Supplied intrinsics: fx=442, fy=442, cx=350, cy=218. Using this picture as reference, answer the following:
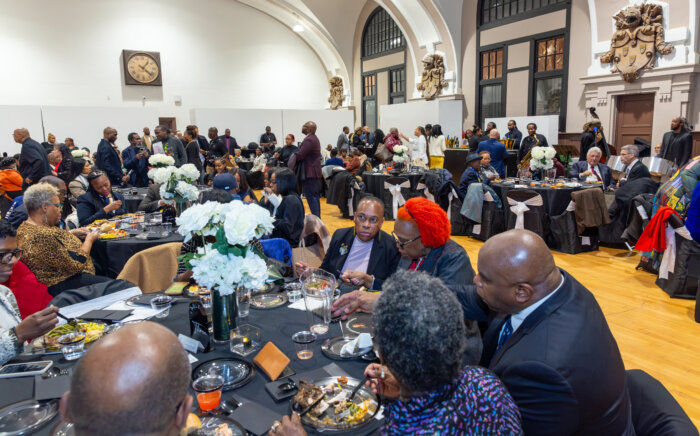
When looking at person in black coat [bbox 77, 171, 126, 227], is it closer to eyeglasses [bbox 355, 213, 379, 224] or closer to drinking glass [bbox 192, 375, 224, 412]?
→ eyeglasses [bbox 355, 213, 379, 224]

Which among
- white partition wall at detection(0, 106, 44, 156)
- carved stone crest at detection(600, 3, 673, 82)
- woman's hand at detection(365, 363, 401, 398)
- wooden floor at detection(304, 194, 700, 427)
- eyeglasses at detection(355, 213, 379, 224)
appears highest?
carved stone crest at detection(600, 3, 673, 82)

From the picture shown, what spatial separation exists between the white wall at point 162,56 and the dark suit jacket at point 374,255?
45.1 feet

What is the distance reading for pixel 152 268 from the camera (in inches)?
122

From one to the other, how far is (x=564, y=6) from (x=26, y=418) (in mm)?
12318

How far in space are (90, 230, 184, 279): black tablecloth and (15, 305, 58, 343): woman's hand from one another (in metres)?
1.90

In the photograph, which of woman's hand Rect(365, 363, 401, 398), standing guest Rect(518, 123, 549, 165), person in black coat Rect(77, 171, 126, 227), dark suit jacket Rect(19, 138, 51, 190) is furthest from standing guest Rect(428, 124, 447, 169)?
woman's hand Rect(365, 363, 401, 398)

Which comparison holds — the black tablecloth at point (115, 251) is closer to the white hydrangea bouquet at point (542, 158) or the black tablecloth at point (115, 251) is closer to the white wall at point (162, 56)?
the white hydrangea bouquet at point (542, 158)

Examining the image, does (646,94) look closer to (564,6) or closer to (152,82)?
(564,6)

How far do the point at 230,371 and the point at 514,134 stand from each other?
421 inches

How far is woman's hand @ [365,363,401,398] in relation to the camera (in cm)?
133

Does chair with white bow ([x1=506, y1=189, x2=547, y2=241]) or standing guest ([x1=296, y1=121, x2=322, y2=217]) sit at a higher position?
standing guest ([x1=296, y1=121, x2=322, y2=217])

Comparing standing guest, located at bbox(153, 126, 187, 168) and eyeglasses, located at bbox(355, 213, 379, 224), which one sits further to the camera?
standing guest, located at bbox(153, 126, 187, 168)

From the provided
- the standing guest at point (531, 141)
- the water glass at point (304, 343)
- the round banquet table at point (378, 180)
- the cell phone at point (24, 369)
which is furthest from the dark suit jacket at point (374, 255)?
the standing guest at point (531, 141)

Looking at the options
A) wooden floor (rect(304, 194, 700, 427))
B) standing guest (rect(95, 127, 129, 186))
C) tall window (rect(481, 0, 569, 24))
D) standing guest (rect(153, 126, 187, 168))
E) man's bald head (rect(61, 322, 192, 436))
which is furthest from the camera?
tall window (rect(481, 0, 569, 24))
